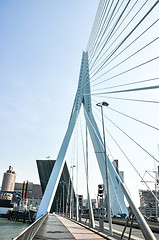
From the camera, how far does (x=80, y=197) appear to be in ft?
66.4

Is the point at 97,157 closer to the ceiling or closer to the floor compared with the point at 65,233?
closer to the ceiling

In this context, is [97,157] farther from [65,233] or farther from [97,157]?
[65,233]

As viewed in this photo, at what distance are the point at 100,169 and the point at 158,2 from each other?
63.6 feet

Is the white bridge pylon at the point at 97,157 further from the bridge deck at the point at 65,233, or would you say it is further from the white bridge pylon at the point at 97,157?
the bridge deck at the point at 65,233

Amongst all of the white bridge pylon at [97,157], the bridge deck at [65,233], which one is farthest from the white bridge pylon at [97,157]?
the bridge deck at [65,233]

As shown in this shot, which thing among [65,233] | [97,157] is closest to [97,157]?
[97,157]

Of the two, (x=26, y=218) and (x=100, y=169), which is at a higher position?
(x=100, y=169)

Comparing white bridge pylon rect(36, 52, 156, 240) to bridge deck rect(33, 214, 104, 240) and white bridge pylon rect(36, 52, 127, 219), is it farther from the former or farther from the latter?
bridge deck rect(33, 214, 104, 240)

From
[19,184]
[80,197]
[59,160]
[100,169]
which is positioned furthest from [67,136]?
[19,184]

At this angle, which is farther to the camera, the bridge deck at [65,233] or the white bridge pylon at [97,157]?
the white bridge pylon at [97,157]

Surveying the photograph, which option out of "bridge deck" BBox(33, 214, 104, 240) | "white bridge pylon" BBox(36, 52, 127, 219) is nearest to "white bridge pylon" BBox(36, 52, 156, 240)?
"white bridge pylon" BBox(36, 52, 127, 219)

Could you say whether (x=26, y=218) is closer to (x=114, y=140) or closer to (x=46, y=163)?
(x=46, y=163)

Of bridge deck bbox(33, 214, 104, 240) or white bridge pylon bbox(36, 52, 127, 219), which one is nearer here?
bridge deck bbox(33, 214, 104, 240)

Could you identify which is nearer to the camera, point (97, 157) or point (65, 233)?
point (65, 233)
